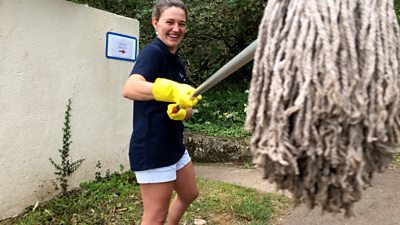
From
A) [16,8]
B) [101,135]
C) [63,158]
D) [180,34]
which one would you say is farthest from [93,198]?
Result: [180,34]

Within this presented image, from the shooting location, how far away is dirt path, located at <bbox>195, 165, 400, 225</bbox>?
4.11 meters

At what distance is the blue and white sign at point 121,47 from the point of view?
486 cm

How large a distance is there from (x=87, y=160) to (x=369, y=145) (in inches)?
144

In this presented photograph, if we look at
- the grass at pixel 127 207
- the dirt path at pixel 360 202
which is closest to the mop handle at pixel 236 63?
the dirt path at pixel 360 202

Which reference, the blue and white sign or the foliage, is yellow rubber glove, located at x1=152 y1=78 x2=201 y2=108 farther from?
the foliage

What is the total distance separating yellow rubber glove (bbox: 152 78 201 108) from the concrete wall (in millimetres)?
1966

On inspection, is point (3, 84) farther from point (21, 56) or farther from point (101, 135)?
point (101, 135)

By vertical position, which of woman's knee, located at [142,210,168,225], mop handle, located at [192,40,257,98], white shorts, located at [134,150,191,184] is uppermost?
mop handle, located at [192,40,257,98]

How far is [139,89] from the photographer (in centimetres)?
235

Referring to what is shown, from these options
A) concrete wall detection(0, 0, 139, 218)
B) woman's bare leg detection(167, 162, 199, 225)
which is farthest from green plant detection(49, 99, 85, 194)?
woman's bare leg detection(167, 162, 199, 225)

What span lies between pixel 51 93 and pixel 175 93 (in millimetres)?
2270

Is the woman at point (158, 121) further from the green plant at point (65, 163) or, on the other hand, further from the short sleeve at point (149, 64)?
the green plant at point (65, 163)

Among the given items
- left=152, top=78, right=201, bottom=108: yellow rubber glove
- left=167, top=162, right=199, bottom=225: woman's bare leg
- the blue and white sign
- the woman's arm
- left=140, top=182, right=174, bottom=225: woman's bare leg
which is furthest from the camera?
the blue and white sign

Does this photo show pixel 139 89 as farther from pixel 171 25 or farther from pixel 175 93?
pixel 171 25
